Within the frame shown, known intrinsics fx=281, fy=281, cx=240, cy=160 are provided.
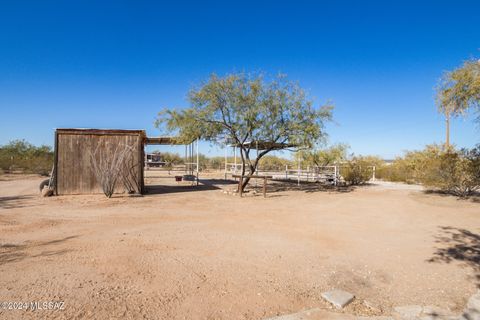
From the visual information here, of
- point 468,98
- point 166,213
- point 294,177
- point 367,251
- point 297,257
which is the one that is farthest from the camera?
point 294,177

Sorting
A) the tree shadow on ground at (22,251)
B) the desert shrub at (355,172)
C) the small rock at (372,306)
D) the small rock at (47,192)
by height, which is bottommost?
the small rock at (372,306)

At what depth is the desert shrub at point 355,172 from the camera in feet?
64.5

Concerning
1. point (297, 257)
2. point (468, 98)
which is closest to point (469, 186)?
point (468, 98)

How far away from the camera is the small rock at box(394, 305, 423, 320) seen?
10.4 feet

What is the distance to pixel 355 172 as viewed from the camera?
1966 cm

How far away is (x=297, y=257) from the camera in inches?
194

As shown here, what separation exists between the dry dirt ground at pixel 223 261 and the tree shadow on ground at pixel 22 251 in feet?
0.07

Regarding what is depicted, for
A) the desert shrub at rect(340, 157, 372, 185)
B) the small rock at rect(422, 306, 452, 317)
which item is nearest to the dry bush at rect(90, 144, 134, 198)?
the small rock at rect(422, 306, 452, 317)

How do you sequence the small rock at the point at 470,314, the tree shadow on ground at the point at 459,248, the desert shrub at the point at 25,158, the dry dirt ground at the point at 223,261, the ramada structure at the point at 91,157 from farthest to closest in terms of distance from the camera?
the desert shrub at the point at 25,158 < the ramada structure at the point at 91,157 < the tree shadow on ground at the point at 459,248 < the dry dirt ground at the point at 223,261 < the small rock at the point at 470,314

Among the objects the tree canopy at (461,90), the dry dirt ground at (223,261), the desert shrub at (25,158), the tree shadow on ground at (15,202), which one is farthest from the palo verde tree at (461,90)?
the desert shrub at (25,158)

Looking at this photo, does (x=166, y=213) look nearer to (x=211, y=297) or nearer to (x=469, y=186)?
(x=211, y=297)

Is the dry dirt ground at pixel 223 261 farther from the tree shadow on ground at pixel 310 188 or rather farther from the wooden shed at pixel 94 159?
the tree shadow on ground at pixel 310 188

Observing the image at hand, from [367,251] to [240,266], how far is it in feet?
8.50

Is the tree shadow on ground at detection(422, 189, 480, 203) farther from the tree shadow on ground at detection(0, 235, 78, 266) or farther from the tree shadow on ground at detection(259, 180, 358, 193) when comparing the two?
the tree shadow on ground at detection(0, 235, 78, 266)
